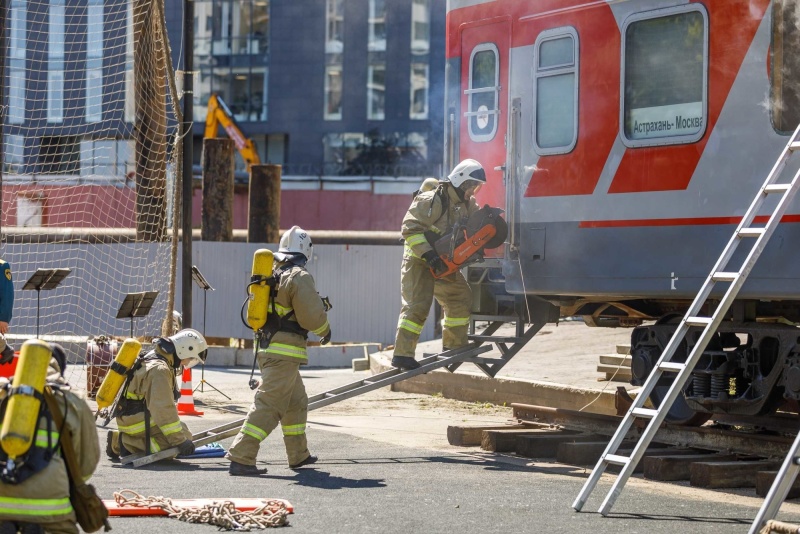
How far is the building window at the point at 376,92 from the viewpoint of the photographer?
5669cm

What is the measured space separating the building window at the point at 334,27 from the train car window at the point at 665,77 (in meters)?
48.1

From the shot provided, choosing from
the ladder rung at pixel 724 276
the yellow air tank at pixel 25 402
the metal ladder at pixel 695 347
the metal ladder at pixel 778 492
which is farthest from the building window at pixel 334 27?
the yellow air tank at pixel 25 402

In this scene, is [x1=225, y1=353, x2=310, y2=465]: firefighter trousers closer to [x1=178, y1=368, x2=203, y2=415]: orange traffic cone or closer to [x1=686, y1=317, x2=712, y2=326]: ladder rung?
[x1=686, y1=317, x2=712, y2=326]: ladder rung

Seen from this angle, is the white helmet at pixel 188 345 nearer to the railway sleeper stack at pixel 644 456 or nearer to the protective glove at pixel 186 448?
the protective glove at pixel 186 448

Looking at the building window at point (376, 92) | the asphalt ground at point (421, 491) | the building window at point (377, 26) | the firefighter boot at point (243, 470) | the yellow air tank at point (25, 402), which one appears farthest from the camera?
the building window at point (376, 92)

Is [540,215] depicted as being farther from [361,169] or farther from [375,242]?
[361,169]

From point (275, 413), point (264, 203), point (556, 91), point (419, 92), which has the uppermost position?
point (419, 92)

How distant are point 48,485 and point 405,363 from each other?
19.1ft

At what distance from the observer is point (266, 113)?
59.3m

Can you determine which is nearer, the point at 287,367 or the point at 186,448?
the point at 287,367

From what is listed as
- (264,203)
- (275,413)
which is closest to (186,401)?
(275,413)

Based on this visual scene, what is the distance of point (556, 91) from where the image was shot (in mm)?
10469

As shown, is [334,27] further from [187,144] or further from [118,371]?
[118,371]

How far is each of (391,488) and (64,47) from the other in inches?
1829
